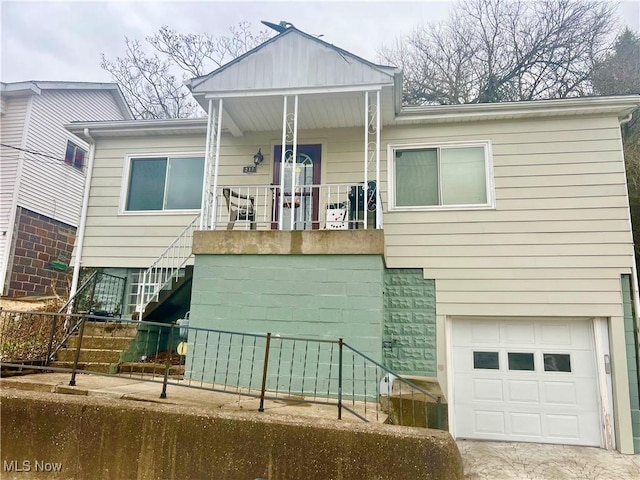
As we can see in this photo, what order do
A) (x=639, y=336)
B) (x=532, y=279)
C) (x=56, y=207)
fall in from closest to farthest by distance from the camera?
(x=639, y=336) < (x=532, y=279) < (x=56, y=207)

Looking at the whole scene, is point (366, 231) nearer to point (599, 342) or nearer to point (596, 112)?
point (599, 342)

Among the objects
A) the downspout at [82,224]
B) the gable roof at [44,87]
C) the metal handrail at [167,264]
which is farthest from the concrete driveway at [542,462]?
the gable roof at [44,87]

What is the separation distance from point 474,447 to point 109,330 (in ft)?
18.0

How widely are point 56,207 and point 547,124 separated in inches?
472

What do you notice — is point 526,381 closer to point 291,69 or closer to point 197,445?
point 197,445

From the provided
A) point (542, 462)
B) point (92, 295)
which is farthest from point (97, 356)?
point (542, 462)

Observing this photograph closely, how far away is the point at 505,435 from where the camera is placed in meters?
5.75

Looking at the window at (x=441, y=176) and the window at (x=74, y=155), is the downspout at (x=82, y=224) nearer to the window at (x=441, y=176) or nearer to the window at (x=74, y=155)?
the window at (x=74, y=155)

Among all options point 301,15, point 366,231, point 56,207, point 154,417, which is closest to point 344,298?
point 366,231

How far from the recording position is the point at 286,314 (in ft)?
17.4

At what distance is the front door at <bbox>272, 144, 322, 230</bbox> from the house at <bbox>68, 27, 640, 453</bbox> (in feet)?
0.12

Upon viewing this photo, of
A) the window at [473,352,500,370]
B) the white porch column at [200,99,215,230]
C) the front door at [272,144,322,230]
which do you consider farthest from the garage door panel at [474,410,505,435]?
the white porch column at [200,99,215,230]

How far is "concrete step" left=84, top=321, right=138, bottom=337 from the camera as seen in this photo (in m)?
5.95

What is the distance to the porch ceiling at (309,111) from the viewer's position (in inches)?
241
